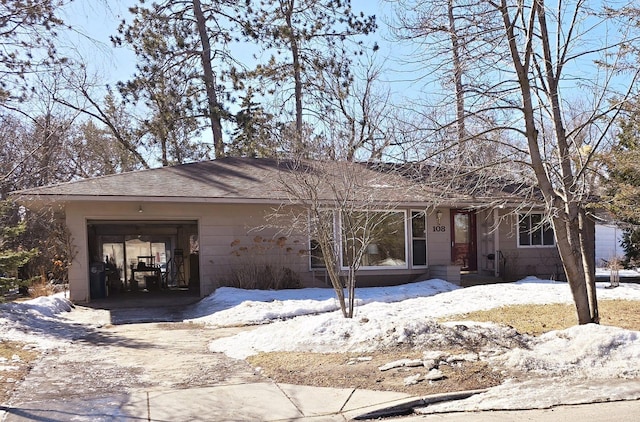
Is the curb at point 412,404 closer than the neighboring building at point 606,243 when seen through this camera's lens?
Yes

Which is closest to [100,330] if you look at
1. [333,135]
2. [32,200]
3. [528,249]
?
[32,200]

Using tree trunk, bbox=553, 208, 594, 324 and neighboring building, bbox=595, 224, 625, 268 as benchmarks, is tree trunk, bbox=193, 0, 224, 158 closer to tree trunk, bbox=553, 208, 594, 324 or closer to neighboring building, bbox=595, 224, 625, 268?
tree trunk, bbox=553, 208, 594, 324

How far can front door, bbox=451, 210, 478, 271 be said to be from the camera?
19.3 m

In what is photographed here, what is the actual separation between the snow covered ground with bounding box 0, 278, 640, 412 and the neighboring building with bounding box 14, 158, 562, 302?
64.7 inches

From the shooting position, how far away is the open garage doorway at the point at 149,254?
20.4 metres

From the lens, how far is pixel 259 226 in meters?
15.2

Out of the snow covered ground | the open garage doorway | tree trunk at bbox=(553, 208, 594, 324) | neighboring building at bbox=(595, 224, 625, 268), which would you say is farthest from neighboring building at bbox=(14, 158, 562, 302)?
neighboring building at bbox=(595, 224, 625, 268)

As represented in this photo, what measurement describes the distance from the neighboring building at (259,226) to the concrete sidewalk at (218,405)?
4.96 metres

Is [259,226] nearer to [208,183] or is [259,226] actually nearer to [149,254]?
[208,183]

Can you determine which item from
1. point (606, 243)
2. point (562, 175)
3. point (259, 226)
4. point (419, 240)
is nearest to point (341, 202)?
point (562, 175)

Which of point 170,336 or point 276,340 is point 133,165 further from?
point 276,340

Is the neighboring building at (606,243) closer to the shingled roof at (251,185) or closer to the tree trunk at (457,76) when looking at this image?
the shingled roof at (251,185)

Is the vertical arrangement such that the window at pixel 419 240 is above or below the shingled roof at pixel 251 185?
below

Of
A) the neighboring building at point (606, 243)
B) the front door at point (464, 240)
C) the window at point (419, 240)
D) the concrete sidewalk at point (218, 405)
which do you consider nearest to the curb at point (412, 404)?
the concrete sidewalk at point (218, 405)
